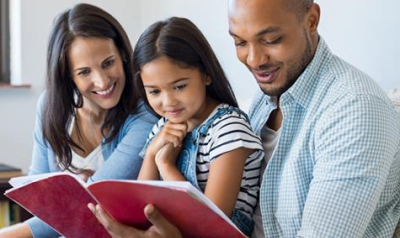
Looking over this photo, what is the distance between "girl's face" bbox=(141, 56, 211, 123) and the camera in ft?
5.35

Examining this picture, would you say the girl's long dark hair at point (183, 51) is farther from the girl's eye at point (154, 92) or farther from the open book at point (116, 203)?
the open book at point (116, 203)

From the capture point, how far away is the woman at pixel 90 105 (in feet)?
6.31

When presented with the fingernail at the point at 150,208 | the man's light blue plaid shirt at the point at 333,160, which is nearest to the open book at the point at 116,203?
the fingernail at the point at 150,208

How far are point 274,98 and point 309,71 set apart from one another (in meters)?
0.20

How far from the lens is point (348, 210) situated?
1.27 meters

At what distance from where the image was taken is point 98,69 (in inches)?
77.1

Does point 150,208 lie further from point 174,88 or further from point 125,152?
point 125,152

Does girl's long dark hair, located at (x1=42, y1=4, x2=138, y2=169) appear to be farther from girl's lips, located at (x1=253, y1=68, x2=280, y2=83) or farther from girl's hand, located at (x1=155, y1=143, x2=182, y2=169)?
girl's lips, located at (x1=253, y1=68, x2=280, y2=83)

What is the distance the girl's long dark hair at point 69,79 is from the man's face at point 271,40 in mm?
586

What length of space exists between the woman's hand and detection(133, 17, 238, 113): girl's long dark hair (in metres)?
0.43

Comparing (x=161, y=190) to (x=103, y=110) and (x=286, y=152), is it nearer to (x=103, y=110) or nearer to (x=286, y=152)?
(x=286, y=152)

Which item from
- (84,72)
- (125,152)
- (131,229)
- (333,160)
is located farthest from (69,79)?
(333,160)

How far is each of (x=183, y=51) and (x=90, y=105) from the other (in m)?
0.55


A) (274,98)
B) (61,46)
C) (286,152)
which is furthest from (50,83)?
(286,152)
